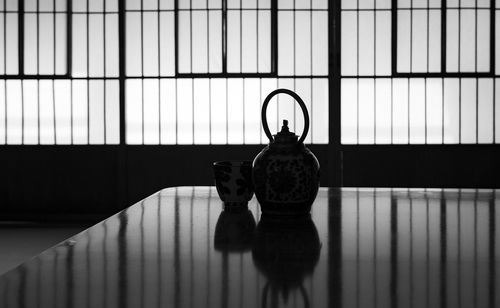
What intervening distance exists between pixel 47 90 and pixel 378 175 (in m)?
2.95

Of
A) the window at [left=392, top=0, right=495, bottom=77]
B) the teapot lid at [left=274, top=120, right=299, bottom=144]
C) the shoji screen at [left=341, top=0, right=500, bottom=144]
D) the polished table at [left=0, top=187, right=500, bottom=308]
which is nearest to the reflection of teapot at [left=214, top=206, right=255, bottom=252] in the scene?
the polished table at [left=0, top=187, right=500, bottom=308]

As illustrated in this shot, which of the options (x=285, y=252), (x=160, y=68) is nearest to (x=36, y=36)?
(x=160, y=68)

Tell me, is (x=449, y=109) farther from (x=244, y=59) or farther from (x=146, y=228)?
(x=146, y=228)

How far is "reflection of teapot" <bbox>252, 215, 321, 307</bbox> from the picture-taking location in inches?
31.8

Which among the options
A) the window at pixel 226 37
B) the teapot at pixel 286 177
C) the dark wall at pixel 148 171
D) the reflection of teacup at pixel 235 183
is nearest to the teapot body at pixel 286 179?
the teapot at pixel 286 177

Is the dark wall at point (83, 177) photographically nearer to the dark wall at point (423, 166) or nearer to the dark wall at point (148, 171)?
the dark wall at point (148, 171)

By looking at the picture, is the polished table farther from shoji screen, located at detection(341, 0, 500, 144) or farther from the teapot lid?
shoji screen, located at detection(341, 0, 500, 144)

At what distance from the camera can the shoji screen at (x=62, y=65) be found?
5.27 meters

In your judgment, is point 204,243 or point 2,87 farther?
point 2,87

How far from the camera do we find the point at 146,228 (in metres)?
1.25

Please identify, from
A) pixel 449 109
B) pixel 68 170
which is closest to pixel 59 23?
pixel 68 170

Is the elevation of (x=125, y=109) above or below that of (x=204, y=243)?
above

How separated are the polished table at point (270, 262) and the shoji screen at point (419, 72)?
3.78 metres

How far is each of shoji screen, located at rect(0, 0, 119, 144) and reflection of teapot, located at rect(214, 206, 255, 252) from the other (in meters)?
4.04
